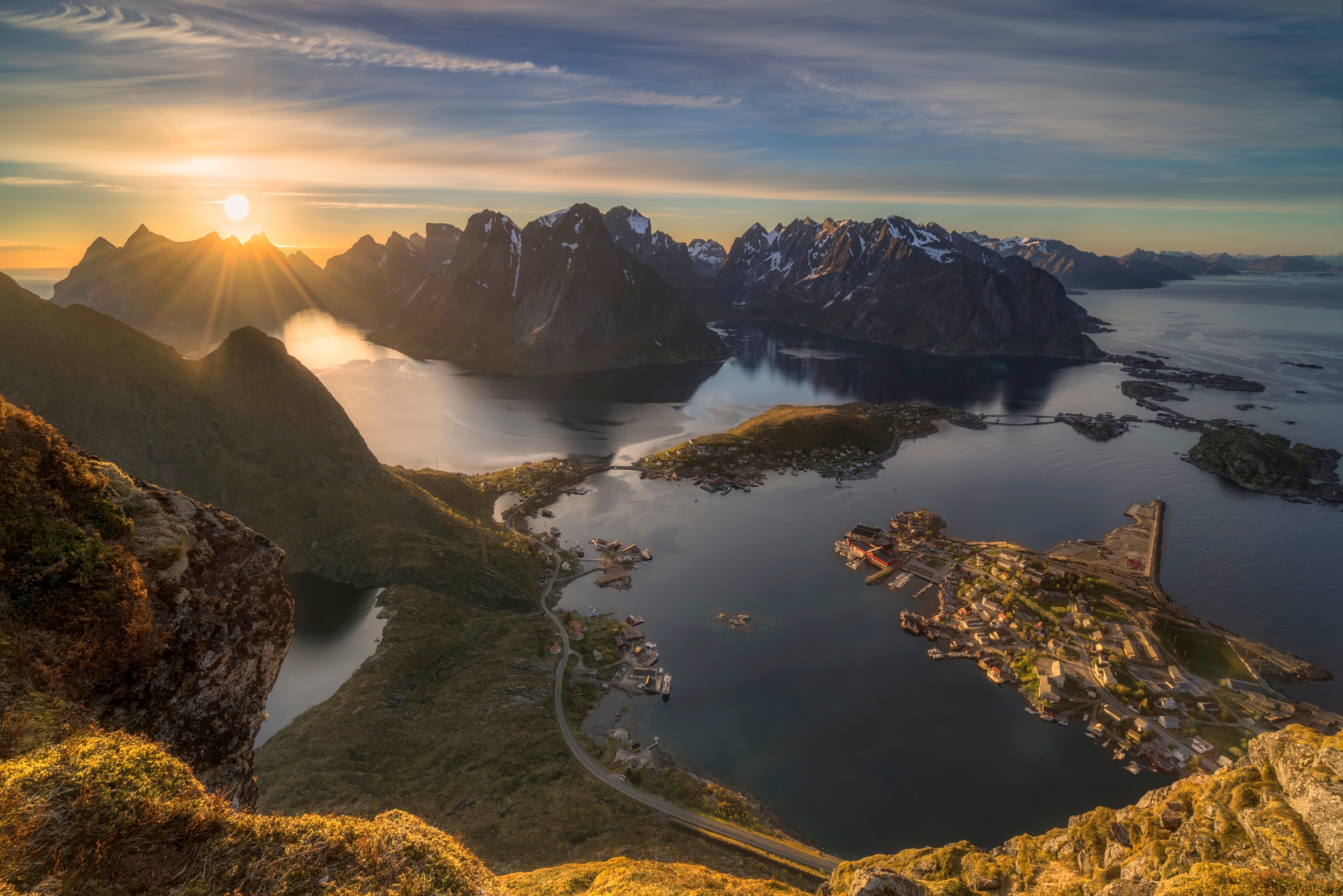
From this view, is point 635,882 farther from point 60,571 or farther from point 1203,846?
point 60,571

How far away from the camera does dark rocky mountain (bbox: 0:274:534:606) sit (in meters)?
65.4

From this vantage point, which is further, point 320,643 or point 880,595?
point 880,595

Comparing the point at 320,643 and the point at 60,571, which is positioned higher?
the point at 60,571

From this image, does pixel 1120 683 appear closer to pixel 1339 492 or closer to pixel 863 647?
pixel 863 647

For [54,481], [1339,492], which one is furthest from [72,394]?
[1339,492]

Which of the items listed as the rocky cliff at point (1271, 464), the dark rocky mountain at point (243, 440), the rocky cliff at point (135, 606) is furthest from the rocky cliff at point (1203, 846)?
the rocky cliff at point (1271, 464)

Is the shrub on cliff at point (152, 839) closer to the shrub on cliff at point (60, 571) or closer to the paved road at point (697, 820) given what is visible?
the shrub on cliff at point (60, 571)

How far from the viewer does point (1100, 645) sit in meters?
59.1

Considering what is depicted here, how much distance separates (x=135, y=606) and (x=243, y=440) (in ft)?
245

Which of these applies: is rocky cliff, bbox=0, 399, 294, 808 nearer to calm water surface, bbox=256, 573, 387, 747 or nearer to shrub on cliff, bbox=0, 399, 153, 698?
shrub on cliff, bbox=0, 399, 153, 698

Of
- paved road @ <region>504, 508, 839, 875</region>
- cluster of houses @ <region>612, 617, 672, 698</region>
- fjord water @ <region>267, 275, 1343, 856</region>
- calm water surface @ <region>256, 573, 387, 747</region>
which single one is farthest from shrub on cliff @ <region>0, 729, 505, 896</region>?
cluster of houses @ <region>612, 617, 672, 698</region>

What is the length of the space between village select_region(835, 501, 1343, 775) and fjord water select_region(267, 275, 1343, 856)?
2702 mm

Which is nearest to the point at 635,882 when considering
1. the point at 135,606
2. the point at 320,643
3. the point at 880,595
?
the point at 135,606

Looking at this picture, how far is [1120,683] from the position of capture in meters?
54.3
